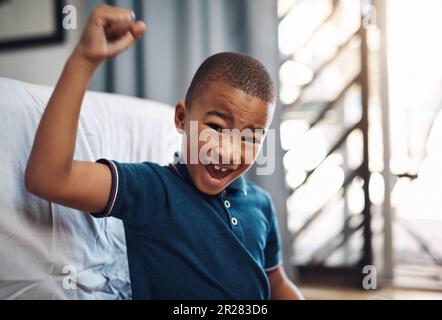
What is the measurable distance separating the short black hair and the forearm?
204 mm

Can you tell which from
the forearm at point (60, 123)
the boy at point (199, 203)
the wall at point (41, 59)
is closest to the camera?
the forearm at point (60, 123)

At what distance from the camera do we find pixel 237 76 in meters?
0.56

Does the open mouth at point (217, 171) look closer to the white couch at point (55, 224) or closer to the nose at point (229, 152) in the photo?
the nose at point (229, 152)

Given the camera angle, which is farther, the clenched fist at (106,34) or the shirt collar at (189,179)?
the shirt collar at (189,179)

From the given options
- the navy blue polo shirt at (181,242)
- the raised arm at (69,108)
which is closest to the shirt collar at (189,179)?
the navy blue polo shirt at (181,242)

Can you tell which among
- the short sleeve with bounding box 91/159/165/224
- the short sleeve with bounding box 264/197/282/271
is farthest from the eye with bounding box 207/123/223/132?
the short sleeve with bounding box 264/197/282/271

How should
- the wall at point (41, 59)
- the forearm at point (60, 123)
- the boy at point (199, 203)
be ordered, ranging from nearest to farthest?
the forearm at point (60, 123) → the boy at point (199, 203) → the wall at point (41, 59)

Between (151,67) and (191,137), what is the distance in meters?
0.41

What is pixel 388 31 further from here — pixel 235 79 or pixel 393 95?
pixel 235 79

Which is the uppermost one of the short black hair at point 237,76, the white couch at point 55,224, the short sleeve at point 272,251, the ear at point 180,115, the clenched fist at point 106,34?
the clenched fist at point 106,34

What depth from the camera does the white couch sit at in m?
0.49

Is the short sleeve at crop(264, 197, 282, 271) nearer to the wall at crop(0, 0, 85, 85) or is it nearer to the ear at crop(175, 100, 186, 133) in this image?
the ear at crop(175, 100, 186, 133)

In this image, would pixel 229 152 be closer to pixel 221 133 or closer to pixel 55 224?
pixel 221 133

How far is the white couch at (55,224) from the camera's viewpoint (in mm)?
494
